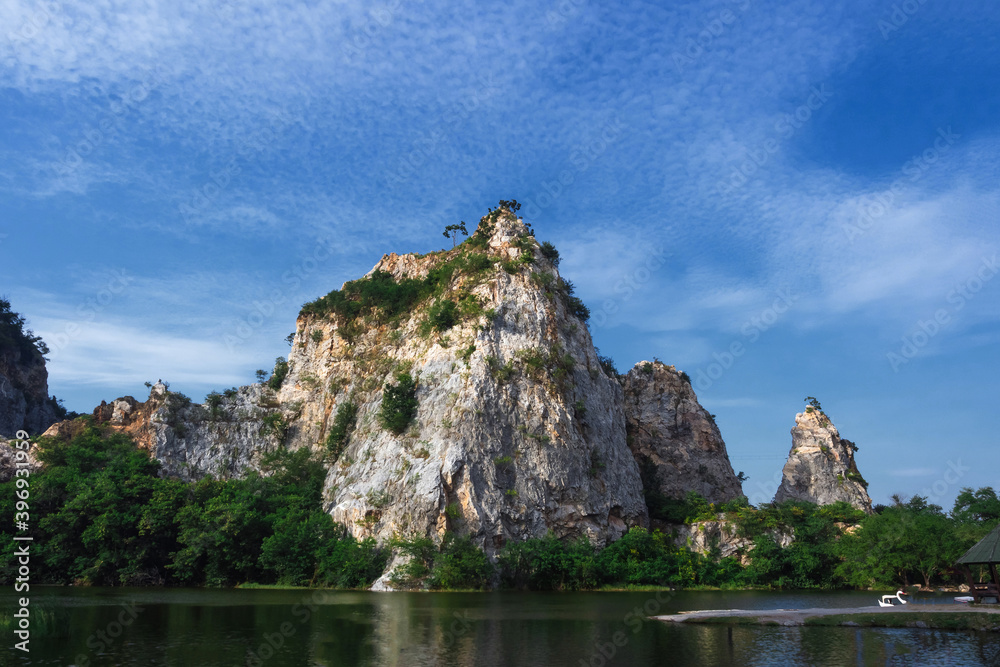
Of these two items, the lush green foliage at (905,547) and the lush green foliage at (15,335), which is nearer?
the lush green foliage at (905,547)

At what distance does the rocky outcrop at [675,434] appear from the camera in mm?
75312

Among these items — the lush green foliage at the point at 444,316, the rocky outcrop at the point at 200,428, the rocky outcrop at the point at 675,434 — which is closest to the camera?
the lush green foliage at the point at 444,316

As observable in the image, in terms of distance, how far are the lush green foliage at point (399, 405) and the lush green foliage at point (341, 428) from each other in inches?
234

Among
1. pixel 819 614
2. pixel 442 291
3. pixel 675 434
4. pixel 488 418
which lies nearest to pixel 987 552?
pixel 819 614

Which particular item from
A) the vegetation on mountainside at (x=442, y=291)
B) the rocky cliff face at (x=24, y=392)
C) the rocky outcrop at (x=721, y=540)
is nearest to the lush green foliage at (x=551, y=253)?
the vegetation on mountainside at (x=442, y=291)

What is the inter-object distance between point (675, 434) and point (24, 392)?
249 ft

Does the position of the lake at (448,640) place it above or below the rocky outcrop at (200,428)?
below

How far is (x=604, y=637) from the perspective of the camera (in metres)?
19.0

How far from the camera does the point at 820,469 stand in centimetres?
8006

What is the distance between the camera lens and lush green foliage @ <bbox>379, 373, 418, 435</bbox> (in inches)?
2132

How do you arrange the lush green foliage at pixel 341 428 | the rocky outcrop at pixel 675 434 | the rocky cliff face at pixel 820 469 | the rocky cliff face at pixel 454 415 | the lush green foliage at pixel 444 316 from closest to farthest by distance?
the rocky cliff face at pixel 454 415 → the lush green foliage at pixel 444 316 → the lush green foliage at pixel 341 428 → the rocky outcrop at pixel 675 434 → the rocky cliff face at pixel 820 469

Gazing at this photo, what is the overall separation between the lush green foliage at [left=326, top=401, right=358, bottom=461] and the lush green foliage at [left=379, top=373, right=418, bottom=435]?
5.95 metres

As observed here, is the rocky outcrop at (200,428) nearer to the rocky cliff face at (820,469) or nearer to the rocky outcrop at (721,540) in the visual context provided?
the rocky outcrop at (721,540)

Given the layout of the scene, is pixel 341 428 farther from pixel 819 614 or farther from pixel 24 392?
pixel 24 392
